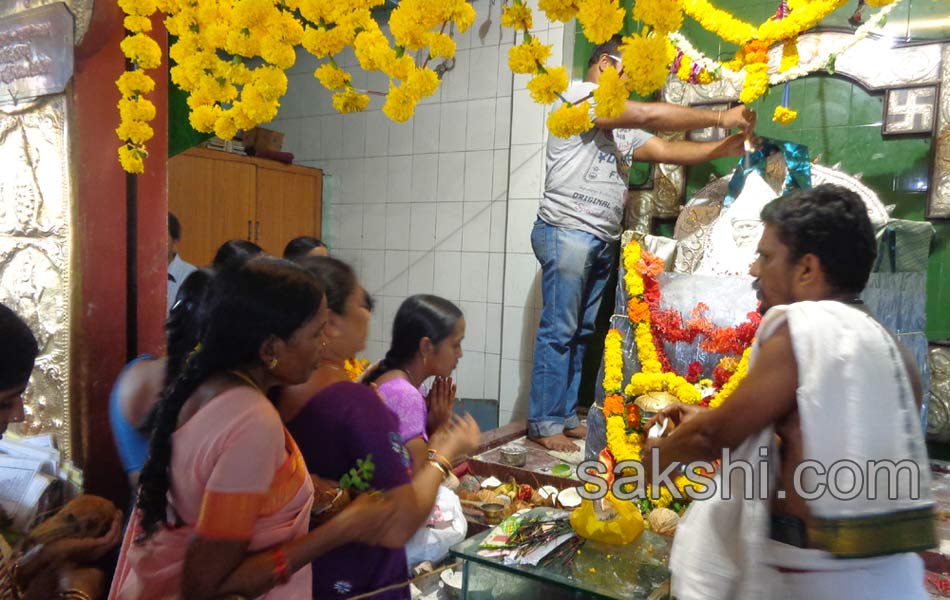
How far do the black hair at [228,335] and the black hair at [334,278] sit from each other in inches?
16.6

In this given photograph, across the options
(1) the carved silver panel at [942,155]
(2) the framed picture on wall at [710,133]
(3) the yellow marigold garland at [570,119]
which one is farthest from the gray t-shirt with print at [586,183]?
(1) the carved silver panel at [942,155]

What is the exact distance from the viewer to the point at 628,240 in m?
3.96

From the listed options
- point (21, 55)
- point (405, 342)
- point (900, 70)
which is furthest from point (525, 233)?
point (21, 55)

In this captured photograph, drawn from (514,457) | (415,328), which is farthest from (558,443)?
(415,328)

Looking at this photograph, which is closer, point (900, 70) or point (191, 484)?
point (191, 484)

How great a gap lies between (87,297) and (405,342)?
5.04 feet

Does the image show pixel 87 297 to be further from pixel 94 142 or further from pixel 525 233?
pixel 525 233

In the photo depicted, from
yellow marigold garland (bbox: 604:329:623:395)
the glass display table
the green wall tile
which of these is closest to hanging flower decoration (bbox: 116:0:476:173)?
yellow marigold garland (bbox: 604:329:623:395)

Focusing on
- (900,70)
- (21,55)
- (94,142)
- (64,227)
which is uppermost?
(900,70)

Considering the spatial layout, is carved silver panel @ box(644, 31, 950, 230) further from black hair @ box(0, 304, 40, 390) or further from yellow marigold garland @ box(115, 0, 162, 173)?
black hair @ box(0, 304, 40, 390)

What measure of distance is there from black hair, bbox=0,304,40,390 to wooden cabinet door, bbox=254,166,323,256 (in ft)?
13.9

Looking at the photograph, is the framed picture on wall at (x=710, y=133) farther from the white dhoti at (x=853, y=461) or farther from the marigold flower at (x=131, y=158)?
the marigold flower at (x=131, y=158)

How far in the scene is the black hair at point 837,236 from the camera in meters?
1.70

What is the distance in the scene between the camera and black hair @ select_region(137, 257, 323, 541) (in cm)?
141
